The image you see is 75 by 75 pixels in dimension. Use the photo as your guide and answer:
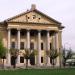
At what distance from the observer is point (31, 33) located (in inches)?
3903

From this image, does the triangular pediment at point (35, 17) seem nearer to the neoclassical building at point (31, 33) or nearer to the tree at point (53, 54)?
the neoclassical building at point (31, 33)

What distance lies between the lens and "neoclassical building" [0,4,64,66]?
3706 inches

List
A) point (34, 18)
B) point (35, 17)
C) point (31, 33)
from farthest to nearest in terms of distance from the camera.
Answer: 1. point (31, 33)
2. point (35, 17)
3. point (34, 18)

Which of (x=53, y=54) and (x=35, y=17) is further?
(x=35, y=17)

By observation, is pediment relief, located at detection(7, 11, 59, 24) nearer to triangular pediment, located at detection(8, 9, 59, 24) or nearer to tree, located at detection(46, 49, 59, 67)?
triangular pediment, located at detection(8, 9, 59, 24)

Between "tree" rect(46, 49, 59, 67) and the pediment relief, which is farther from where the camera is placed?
the pediment relief

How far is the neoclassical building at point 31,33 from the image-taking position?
94.1 meters

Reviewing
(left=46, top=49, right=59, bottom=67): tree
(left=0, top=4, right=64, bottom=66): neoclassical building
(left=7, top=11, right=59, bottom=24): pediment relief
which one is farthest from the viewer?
(left=7, top=11, right=59, bottom=24): pediment relief

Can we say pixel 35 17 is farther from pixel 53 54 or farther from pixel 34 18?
pixel 53 54

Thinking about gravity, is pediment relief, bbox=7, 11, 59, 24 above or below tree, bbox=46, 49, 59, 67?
above

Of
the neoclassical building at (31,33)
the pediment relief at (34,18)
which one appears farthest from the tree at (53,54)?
the pediment relief at (34,18)

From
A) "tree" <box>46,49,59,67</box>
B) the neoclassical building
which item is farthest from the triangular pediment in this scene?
"tree" <box>46,49,59,67</box>

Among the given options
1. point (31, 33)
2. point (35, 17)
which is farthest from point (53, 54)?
point (35, 17)

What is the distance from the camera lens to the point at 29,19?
95938 millimetres
